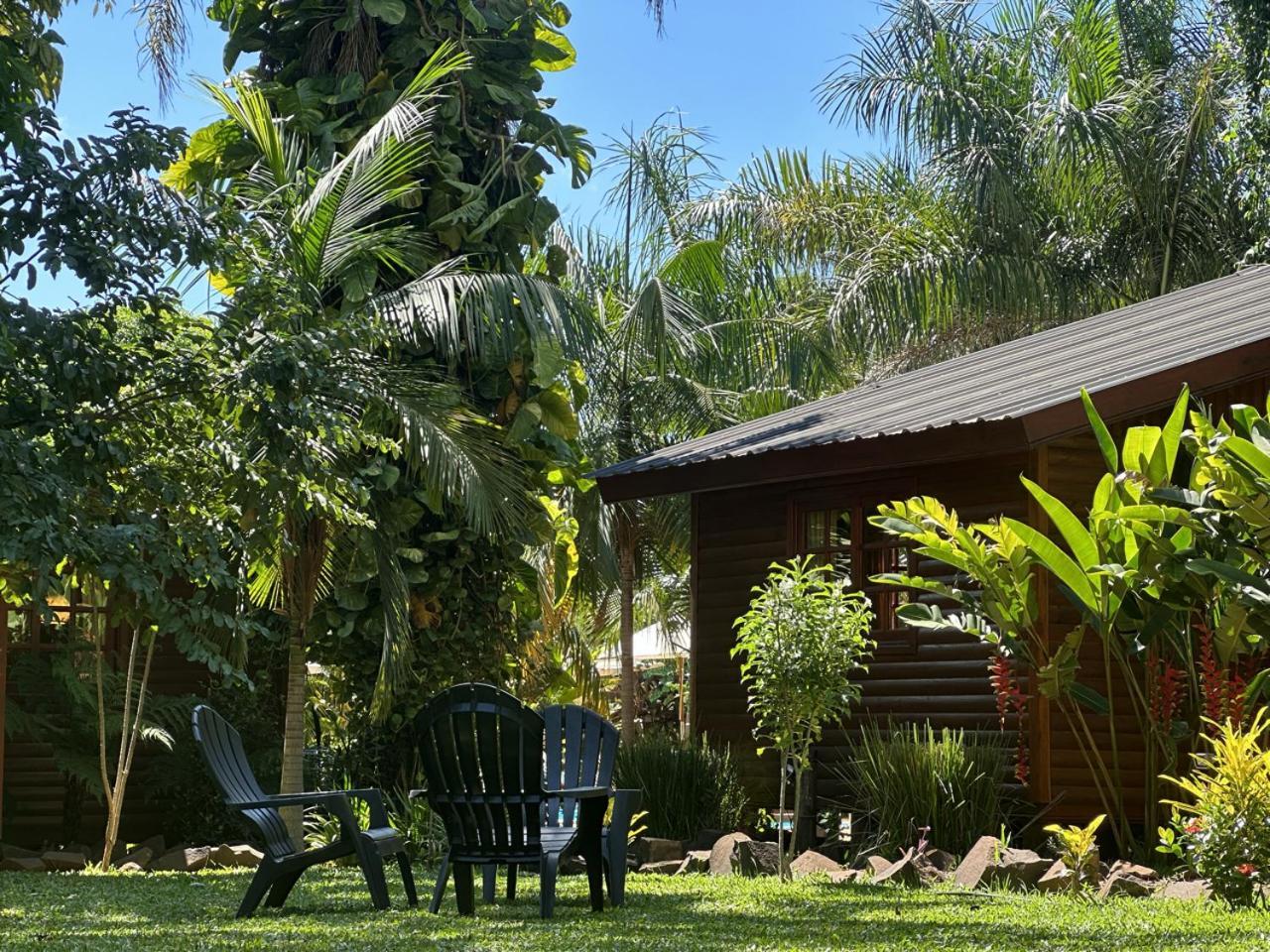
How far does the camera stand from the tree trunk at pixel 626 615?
23.3 m

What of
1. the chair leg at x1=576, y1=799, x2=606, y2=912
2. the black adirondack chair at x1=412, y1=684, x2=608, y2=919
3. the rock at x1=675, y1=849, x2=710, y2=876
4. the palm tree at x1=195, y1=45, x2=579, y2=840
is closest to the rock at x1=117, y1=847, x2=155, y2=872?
the palm tree at x1=195, y1=45, x2=579, y2=840

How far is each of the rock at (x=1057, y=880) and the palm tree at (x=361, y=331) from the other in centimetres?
489

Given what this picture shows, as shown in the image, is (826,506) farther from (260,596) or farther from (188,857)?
A: (188,857)

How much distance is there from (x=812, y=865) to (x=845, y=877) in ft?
2.20

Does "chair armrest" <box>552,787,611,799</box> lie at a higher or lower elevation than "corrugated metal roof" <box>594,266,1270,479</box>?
lower

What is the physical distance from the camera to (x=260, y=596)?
45.6 feet

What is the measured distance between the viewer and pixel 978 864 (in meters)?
9.77

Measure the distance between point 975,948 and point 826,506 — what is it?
7.45 meters

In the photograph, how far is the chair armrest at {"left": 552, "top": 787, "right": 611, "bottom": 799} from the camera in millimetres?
7947

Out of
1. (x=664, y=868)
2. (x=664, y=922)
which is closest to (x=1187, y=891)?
(x=664, y=922)

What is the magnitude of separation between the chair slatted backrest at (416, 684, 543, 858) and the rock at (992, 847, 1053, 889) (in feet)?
10.2

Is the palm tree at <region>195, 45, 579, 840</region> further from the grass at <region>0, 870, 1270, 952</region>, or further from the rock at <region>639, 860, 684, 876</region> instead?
the rock at <region>639, 860, 684, 876</region>

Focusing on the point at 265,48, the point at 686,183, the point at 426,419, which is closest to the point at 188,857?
the point at 426,419

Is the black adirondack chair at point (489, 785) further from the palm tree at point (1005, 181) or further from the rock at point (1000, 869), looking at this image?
the palm tree at point (1005, 181)
